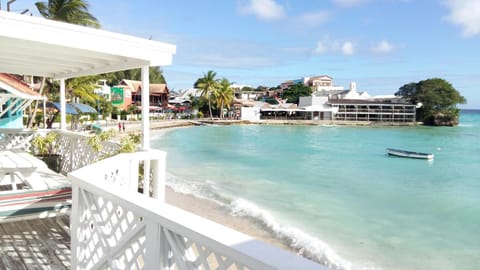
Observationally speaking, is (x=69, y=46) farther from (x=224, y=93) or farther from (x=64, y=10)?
(x=224, y=93)

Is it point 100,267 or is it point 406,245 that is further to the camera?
point 406,245

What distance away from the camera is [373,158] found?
2761cm

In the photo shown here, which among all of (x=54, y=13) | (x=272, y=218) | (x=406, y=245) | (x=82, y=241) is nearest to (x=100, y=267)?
(x=82, y=241)

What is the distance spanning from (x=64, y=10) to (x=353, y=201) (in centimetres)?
1591

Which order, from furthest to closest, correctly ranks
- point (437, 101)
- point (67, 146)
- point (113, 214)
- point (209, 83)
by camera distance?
point (437, 101) < point (209, 83) < point (67, 146) < point (113, 214)

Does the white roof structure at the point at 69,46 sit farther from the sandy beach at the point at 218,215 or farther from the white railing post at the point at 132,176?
the sandy beach at the point at 218,215

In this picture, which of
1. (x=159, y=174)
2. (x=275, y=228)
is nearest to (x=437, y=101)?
(x=275, y=228)

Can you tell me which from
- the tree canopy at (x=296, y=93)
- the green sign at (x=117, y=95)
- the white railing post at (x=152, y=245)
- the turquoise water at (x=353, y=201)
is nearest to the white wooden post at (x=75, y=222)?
the white railing post at (x=152, y=245)

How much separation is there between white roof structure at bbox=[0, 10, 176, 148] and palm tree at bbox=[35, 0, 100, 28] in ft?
43.1

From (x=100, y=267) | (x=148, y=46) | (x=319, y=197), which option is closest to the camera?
(x=100, y=267)

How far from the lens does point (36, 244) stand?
3.69m

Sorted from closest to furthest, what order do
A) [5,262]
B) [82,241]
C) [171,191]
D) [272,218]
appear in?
1. [82,241]
2. [5,262]
3. [272,218]
4. [171,191]

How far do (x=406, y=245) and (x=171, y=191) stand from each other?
7.30 m

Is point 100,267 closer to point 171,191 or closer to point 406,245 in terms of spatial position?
point 406,245
